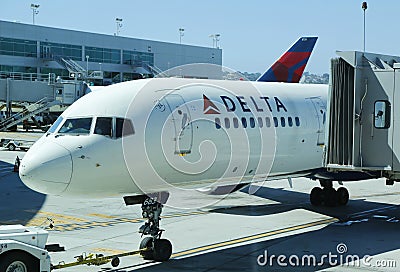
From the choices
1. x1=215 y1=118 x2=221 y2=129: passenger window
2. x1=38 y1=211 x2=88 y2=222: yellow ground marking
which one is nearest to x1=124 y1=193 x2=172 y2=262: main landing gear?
x1=215 y1=118 x2=221 y2=129: passenger window

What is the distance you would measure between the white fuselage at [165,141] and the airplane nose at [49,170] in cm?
2

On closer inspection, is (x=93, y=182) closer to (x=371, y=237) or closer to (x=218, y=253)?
(x=218, y=253)

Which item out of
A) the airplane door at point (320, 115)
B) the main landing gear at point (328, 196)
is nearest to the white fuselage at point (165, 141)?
the airplane door at point (320, 115)

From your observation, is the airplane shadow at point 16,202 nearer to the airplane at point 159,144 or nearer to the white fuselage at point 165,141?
the airplane at point 159,144

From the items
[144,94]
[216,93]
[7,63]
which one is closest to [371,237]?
[216,93]

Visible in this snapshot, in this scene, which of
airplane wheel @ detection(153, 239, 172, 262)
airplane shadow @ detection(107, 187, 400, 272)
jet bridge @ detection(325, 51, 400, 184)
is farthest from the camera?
jet bridge @ detection(325, 51, 400, 184)

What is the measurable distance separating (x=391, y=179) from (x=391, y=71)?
3047 millimetres

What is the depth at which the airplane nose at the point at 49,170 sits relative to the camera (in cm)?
1308

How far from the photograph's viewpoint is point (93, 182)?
13664mm

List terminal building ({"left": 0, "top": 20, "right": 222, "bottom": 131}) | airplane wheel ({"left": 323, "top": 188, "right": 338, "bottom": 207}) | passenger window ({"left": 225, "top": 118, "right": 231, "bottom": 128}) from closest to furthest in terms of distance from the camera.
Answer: passenger window ({"left": 225, "top": 118, "right": 231, "bottom": 128}) → airplane wheel ({"left": 323, "top": 188, "right": 338, "bottom": 207}) → terminal building ({"left": 0, "top": 20, "right": 222, "bottom": 131})

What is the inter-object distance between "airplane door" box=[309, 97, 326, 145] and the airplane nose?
9.27 meters

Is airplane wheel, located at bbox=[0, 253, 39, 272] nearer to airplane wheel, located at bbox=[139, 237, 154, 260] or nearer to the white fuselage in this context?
the white fuselage

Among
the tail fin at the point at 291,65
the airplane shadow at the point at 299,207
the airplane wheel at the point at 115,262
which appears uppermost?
the tail fin at the point at 291,65

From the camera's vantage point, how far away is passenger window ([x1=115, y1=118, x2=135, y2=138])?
45.9ft
